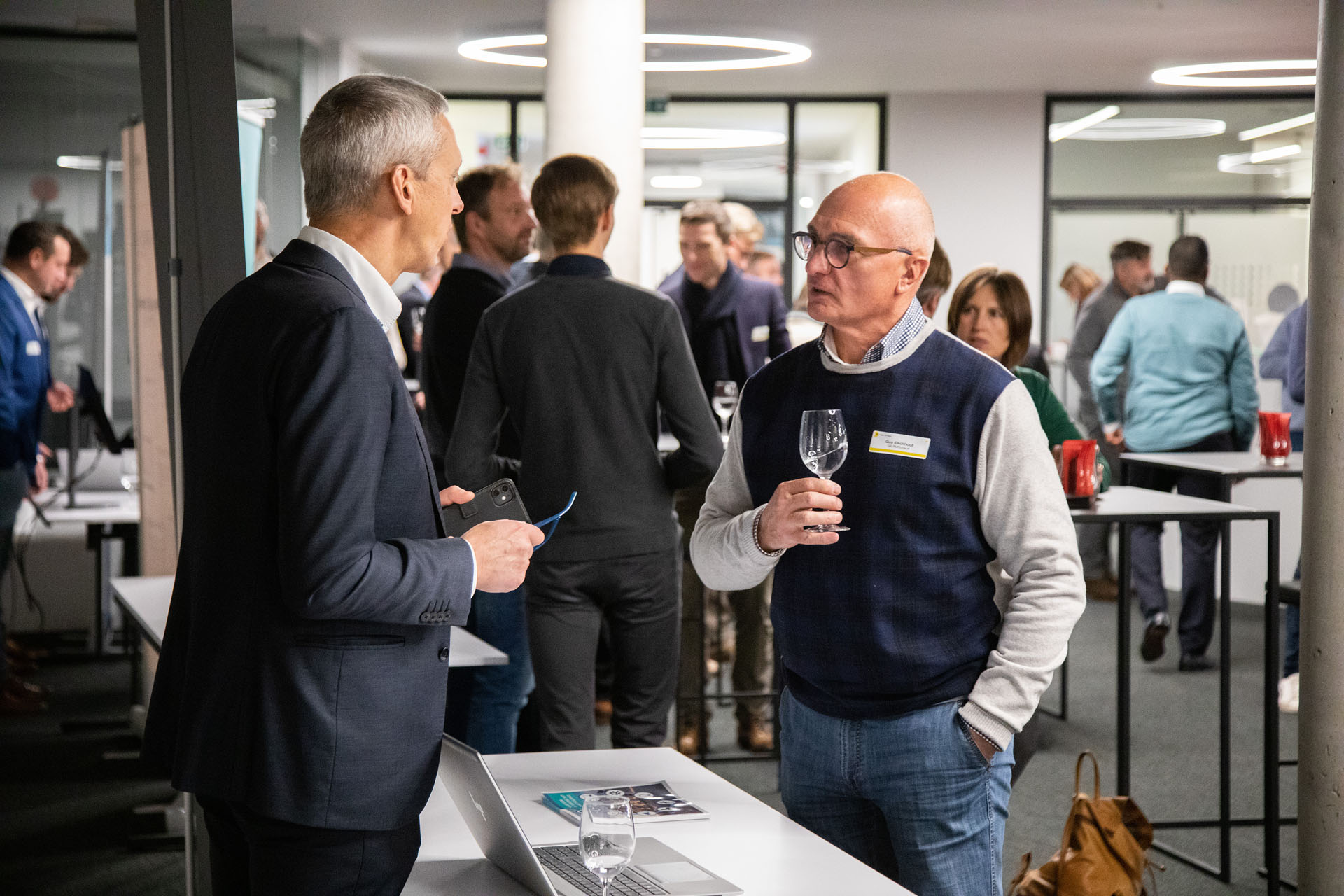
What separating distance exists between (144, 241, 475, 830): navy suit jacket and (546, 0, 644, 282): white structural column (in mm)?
4121

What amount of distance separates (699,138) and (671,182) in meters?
0.41

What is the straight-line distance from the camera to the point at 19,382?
5.30 meters

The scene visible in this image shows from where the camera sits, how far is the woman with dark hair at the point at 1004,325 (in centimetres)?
390

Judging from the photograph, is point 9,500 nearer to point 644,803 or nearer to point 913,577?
point 644,803

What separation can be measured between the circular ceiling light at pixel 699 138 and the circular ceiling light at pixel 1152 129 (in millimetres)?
2575

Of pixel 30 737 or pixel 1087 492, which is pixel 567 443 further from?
pixel 30 737

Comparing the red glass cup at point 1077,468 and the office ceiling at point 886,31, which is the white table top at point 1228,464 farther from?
the office ceiling at point 886,31

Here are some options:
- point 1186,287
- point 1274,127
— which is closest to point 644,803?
point 1186,287

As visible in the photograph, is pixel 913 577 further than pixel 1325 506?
No

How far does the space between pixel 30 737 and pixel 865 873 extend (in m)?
4.56

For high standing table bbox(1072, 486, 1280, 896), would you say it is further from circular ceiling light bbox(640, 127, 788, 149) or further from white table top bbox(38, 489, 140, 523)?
circular ceiling light bbox(640, 127, 788, 149)

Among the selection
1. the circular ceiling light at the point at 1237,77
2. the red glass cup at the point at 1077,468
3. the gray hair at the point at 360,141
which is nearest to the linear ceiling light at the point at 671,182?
the circular ceiling light at the point at 1237,77

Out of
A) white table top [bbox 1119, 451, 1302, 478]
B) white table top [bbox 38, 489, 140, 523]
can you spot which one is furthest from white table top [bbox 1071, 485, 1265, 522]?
white table top [bbox 38, 489, 140, 523]

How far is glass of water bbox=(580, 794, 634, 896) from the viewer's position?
1511mm
